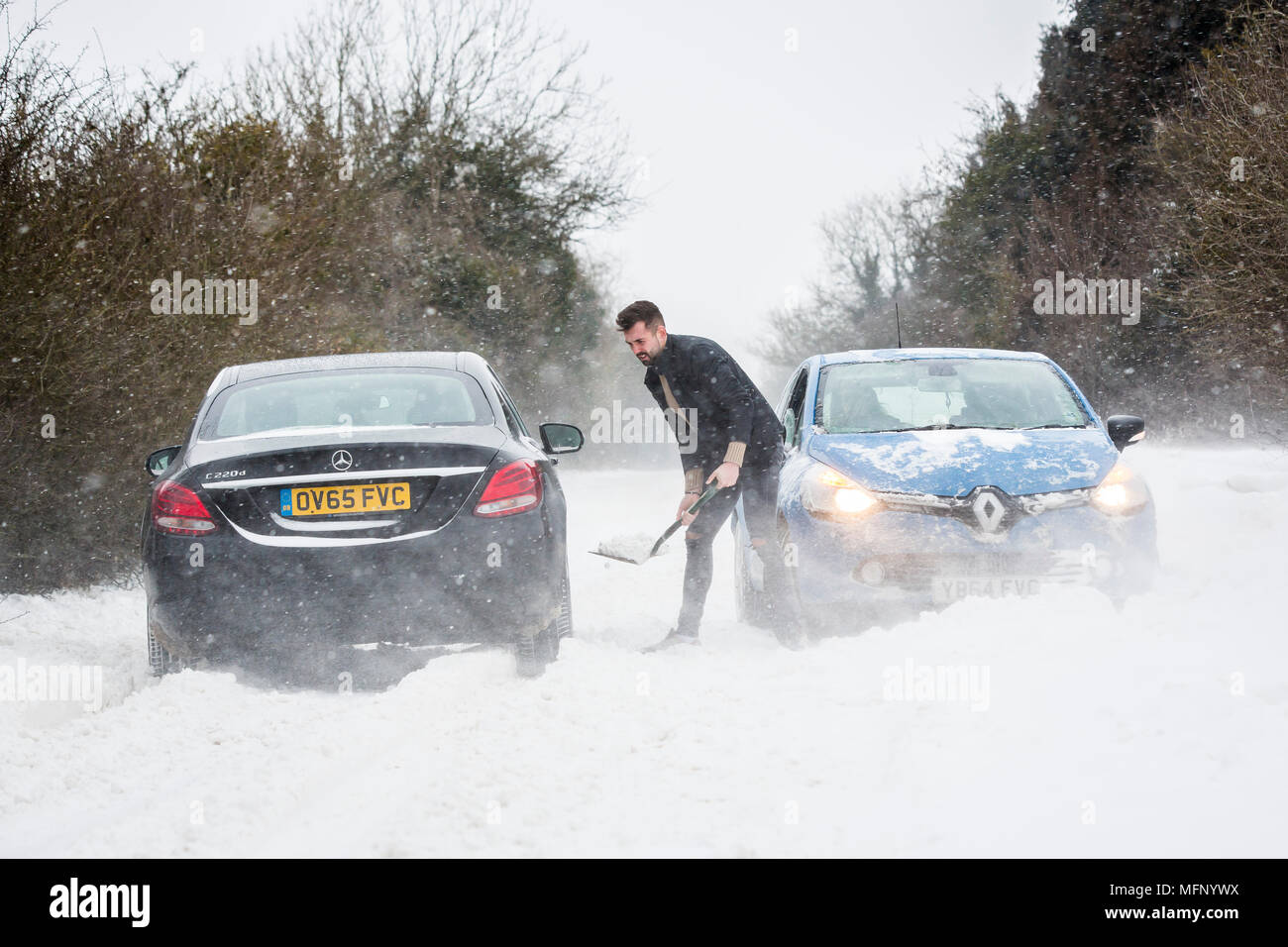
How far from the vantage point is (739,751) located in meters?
4.21

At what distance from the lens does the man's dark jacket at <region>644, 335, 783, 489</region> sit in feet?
21.7

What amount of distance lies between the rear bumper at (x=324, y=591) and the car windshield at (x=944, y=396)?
2647mm

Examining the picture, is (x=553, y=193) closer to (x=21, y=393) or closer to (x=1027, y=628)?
(x=21, y=393)

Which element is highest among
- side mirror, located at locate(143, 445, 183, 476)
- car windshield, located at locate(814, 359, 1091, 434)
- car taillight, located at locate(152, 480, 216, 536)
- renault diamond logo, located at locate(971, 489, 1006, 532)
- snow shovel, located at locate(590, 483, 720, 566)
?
car windshield, located at locate(814, 359, 1091, 434)

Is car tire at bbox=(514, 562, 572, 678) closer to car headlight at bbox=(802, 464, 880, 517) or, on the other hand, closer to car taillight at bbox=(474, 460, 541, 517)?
car taillight at bbox=(474, 460, 541, 517)

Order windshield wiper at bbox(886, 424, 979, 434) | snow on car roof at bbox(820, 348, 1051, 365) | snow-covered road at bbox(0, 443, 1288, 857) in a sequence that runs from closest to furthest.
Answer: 1. snow-covered road at bbox(0, 443, 1288, 857)
2. windshield wiper at bbox(886, 424, 979, 434)
3. snow on car roof at bbox(820, 348, 1051, 365)

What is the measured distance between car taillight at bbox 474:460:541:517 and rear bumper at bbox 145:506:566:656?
0.07 metres

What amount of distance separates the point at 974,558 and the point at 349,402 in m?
3.05

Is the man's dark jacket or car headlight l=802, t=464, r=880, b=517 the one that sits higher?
the man's dark jacket

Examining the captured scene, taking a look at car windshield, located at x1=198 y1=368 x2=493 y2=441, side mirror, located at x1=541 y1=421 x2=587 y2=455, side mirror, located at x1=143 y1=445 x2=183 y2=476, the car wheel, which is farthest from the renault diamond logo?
side mirror, located at x1=143 y1=445 x2=183 y2=476

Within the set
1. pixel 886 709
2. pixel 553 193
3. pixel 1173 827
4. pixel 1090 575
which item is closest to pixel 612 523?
pixel 1090 575

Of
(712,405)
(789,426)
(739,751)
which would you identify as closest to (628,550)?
(712,405)

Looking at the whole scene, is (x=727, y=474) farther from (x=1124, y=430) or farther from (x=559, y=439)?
(x=1124, y=430)

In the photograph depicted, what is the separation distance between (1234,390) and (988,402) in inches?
808
